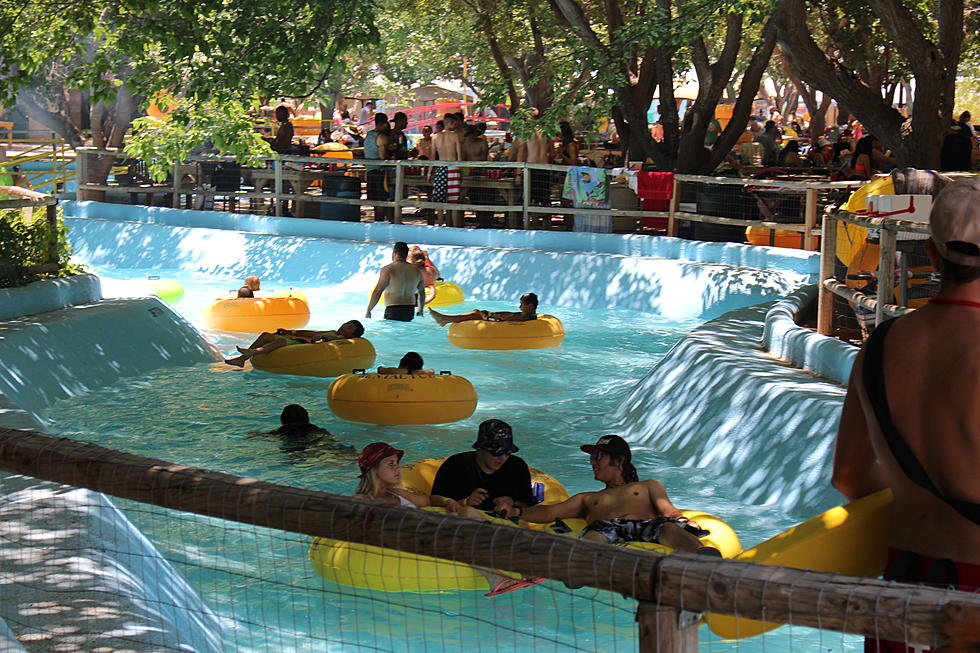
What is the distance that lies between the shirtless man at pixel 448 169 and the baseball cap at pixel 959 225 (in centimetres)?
1580

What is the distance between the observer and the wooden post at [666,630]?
2.40m

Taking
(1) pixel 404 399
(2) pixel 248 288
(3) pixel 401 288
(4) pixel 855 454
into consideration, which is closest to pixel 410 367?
(1) pixel 404 399

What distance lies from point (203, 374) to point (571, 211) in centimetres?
686

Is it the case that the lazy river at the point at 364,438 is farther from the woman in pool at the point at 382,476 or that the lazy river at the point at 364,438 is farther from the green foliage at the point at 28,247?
the green foliage at the point at 28,247

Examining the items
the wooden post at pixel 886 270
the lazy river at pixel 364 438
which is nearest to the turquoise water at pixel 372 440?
the lazy river at pixel 364 438

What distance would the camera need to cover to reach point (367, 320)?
15.8 meters

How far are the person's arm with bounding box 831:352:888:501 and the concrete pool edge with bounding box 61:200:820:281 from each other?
39.7ft

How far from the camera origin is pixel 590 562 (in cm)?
249

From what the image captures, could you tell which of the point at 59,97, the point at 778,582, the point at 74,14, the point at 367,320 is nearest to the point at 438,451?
the point at 74,14

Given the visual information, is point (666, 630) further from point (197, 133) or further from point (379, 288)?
point (379, 288)

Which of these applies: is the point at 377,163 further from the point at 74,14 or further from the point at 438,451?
the point at 438,451

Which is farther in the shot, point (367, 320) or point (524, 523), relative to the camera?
point (367, 320)

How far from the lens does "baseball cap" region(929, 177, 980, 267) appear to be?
8.79ft

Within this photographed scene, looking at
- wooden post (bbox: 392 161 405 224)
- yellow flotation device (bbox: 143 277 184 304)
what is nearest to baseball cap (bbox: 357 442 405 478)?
yellow flotation device (bbox: 143 277 184 304)
